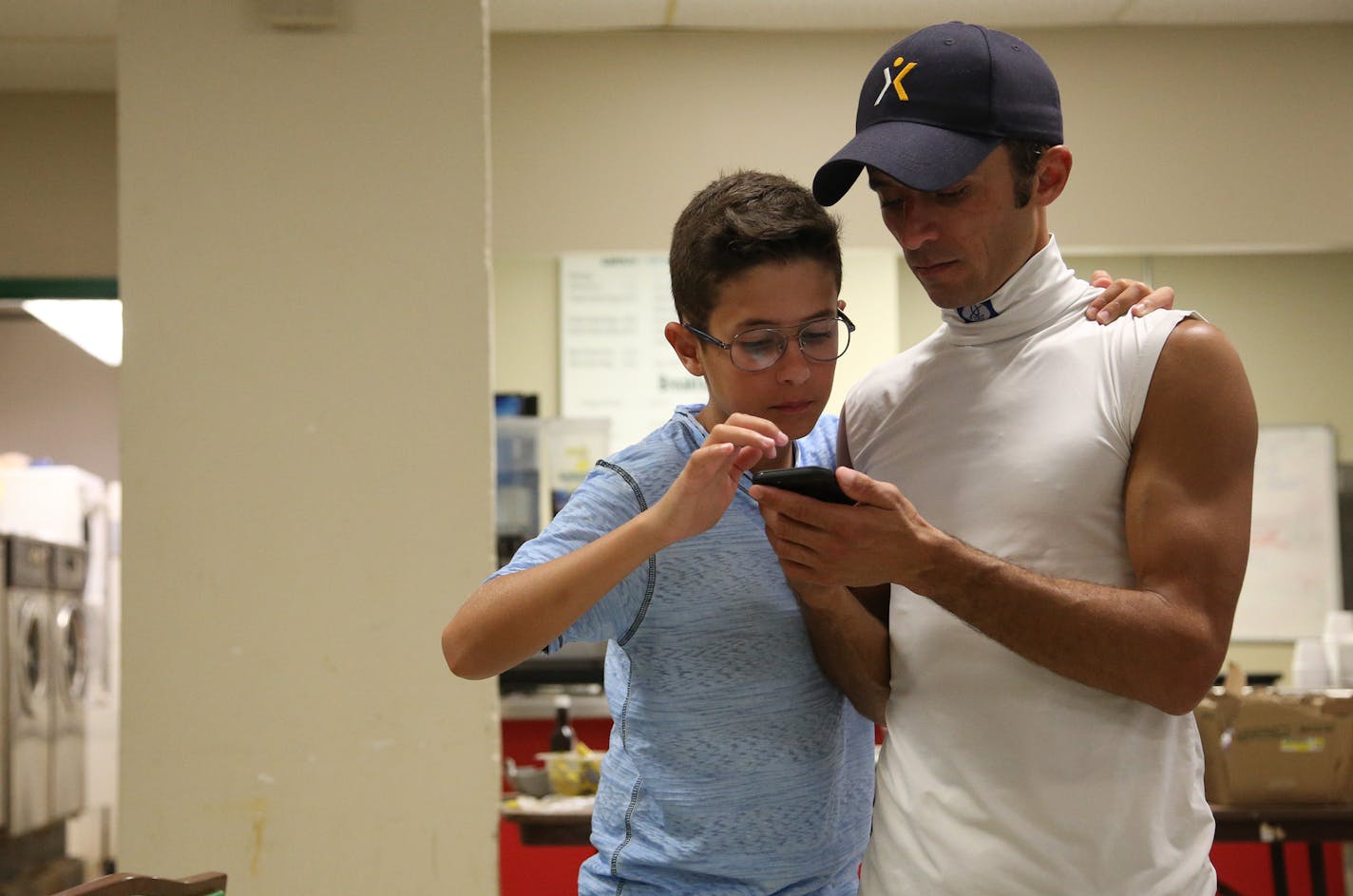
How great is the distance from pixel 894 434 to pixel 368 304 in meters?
2.04

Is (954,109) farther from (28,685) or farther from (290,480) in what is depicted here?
(28,685)

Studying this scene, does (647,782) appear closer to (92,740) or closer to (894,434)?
(894,434)

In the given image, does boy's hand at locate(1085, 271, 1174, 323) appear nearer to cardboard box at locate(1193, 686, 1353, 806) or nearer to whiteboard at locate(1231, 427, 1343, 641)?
cardboard box at locate(1193, 686, 1353, 806)

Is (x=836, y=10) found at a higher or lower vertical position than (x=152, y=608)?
higher

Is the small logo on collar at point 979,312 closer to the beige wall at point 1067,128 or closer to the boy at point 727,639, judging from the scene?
the boy at point 727,639

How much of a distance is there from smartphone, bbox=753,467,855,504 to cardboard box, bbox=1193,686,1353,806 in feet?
8.88

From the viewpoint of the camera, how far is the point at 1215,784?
366 centimetres

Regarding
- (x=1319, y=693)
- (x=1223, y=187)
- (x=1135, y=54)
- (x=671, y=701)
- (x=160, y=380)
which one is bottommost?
(x=1319, y=693)

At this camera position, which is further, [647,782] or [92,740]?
[92,740]

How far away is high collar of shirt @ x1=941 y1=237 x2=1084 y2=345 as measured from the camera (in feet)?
4.81

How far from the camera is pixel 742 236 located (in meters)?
1.46

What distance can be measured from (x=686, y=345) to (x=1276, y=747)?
2.82m

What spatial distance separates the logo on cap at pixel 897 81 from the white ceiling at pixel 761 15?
10.9 feet

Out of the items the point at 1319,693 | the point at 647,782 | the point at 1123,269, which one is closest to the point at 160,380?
the point at 647,782
